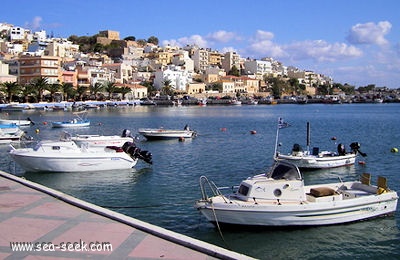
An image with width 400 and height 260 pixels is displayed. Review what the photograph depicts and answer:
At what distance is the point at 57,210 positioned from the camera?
535 inches

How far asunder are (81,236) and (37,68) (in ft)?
393

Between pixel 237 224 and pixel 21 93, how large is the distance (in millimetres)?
110165

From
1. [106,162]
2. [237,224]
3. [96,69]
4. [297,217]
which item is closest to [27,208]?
[237,224]

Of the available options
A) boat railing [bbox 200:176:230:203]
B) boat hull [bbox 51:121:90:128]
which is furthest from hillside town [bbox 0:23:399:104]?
boat railing [bbox 200:176:230:203]

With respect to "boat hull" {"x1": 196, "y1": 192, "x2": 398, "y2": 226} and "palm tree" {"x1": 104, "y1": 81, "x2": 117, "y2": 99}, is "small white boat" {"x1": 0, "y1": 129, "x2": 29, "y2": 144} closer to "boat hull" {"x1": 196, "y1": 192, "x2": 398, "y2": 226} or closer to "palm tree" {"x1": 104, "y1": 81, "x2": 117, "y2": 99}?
"boat hull" {"x1": 196, "y1": 192, "x2": 398, "y2": 226}

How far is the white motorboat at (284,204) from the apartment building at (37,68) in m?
115

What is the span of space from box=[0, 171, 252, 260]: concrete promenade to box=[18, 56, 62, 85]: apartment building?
375 ft

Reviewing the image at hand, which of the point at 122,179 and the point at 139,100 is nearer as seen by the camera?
the point at 122,179

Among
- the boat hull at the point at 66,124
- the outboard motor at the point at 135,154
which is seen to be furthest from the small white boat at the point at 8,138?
the boat hull at the point at 66,124

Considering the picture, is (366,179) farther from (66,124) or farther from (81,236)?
(66,124)

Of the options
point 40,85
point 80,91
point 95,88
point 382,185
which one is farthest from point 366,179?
point 95,88

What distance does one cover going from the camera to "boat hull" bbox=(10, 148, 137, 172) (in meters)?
26.3

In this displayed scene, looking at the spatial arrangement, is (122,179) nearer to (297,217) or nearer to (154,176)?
(154,176)

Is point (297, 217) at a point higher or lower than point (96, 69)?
lower
